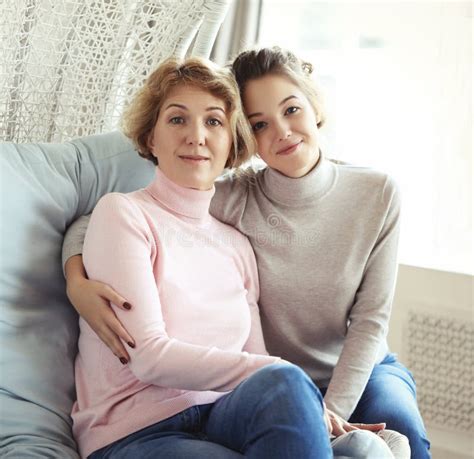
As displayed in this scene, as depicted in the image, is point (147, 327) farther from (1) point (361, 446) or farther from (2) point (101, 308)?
(1) point (361, 446)

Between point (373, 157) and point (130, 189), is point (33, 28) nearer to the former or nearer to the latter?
point (130, 189)

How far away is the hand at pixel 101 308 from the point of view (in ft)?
4.06

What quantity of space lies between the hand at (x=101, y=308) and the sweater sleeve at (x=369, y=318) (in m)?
0.43

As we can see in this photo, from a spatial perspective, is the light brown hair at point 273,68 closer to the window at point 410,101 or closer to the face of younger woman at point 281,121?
the face of younger woman at point 281,121

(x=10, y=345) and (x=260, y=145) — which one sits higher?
(x=260, y=145)

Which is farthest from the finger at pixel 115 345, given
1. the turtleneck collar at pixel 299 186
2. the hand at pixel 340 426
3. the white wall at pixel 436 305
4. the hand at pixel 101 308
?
the white wall at pixel 436 305

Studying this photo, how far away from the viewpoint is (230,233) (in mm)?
1502

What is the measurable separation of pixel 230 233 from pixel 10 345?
0.47 metres

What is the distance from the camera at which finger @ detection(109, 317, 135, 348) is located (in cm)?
122

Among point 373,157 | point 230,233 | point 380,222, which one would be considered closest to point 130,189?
point 230,233

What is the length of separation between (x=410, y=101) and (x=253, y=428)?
141cm

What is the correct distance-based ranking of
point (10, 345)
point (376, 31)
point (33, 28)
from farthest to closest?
point (376, 31), point (33, 28), point (10, 345)

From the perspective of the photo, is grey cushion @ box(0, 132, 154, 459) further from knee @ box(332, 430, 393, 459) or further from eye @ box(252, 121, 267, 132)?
knee @ box(332, 430, 393, 459)

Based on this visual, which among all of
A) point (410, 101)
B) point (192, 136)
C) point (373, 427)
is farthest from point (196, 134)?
point (410, 101)
